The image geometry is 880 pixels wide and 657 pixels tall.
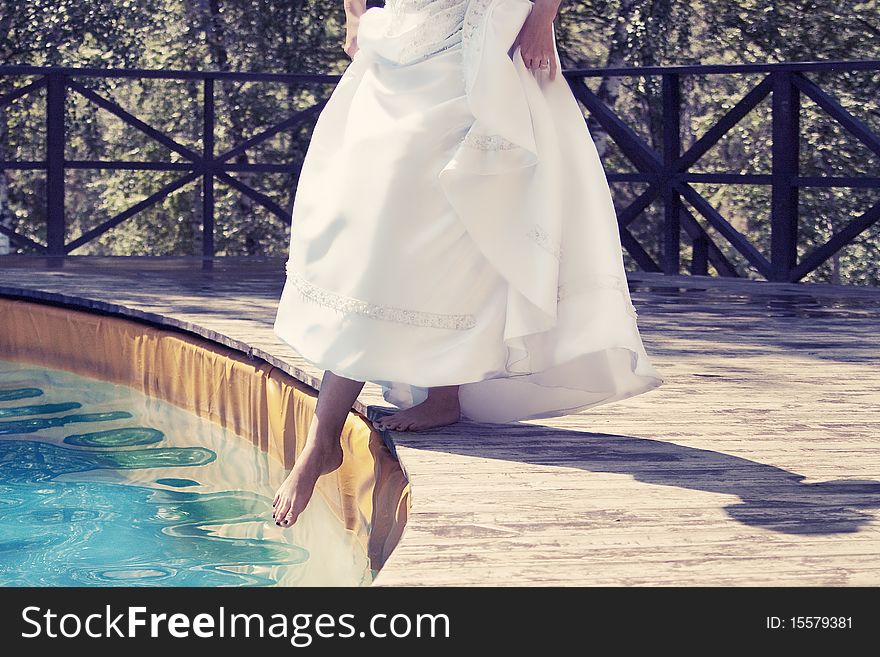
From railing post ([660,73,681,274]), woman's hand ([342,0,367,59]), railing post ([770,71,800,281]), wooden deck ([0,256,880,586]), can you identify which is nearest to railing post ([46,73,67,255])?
wooden deck ([0,256,880,586])

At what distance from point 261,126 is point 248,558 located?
8223mm

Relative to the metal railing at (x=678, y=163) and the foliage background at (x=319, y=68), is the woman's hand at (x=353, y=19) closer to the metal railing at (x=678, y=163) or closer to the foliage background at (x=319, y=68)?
the metal railing at (x=678, y=163)

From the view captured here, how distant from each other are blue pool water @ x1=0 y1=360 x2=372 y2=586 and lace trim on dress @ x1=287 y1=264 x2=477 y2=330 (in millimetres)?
493

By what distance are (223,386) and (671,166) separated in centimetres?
298

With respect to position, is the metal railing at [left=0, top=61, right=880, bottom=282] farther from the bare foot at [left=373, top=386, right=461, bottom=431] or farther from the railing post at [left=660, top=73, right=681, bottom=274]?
the bare foot at [left=373, top=386, right=461, bottom=431]

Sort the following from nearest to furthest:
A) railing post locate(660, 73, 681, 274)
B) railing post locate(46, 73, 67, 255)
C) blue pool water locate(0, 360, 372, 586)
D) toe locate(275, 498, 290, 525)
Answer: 1. toe locate(275, 498, 290, 525)
2. blue pool water locate(0, 360, 372, 586)
3. railing post locate(660, 73, 681, 274)
4. railing post locate(46, 73, 67, 255)

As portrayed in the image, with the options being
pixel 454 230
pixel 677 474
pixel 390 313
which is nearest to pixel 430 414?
pixel 390 313

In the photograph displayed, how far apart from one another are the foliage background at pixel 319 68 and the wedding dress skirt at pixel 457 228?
23.1 feet

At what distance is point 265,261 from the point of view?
704cm

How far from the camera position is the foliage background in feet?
33.0

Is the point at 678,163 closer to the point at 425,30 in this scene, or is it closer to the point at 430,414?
the point at 430,414

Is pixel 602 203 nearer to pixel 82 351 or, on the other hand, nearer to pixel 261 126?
pixel 82 351
